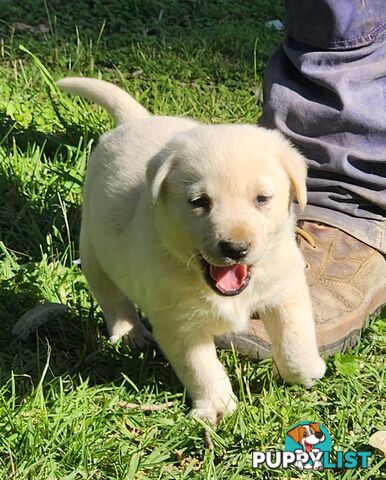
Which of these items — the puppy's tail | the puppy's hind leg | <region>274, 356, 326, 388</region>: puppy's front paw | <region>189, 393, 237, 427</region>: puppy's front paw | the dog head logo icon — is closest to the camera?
the dog head logo icon

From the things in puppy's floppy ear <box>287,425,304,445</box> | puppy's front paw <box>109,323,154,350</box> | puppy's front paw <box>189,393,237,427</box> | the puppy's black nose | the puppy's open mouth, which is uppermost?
the puppy's black nose

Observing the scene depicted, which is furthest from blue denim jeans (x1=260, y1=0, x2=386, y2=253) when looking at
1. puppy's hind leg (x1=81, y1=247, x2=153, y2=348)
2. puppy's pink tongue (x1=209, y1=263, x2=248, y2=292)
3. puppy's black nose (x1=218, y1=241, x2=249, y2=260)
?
puppy's black nose (x1=218, y1=241, x2=249, y2=260)

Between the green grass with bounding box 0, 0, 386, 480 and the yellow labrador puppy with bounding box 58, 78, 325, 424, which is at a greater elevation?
the yellow labrador puppy with bounding box 58, 78, 325, 424

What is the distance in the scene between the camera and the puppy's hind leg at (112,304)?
263 cm

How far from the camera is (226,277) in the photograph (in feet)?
6.91

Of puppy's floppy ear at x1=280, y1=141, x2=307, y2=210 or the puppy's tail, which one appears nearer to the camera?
puppy's floppy ear at x1=280, y1=141, x2=307, y2=210

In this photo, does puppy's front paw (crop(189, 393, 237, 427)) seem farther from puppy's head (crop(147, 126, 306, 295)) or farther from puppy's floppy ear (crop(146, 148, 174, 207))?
puppy's floppy ear (crop(146, 148, 174, 207))

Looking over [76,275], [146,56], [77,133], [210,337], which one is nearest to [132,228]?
[210,337]

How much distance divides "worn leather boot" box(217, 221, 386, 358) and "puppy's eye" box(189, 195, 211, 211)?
1.80ft

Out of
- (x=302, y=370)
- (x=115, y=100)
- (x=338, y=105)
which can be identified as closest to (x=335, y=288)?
(x=302, y=370)

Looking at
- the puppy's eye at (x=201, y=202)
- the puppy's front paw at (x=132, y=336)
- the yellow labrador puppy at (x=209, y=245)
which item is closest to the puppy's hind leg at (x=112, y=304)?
the puppy's front paw at (x=132, y=336)

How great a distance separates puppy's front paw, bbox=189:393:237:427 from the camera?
7.18ft

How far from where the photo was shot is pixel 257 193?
2.01 meters

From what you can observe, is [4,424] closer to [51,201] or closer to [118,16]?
[51,201]
